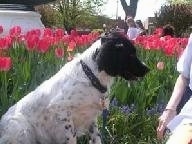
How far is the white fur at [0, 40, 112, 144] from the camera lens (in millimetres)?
4945

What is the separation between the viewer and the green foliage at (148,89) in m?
6.14

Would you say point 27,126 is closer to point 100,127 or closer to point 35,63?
point 100,127

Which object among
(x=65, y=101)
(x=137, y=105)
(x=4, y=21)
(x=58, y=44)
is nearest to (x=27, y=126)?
(x=65, y=101)

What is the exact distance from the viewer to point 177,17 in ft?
96.4

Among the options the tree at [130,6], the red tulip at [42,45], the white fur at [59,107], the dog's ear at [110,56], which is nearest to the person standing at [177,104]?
the dog's ear at [110,56]

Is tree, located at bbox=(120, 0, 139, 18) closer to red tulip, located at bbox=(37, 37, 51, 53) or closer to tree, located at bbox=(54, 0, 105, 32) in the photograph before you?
tree, located at bbox=(54, 0, 105, 32)

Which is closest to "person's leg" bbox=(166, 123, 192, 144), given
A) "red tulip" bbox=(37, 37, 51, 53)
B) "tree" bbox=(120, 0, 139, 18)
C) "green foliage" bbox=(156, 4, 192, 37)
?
"red tulip" bbox=(37, 37, 51, 53)

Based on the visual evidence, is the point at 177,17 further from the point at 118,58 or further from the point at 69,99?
the point at 69,99

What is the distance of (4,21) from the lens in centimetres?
1224

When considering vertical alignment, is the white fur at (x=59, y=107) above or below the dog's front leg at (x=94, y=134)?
above

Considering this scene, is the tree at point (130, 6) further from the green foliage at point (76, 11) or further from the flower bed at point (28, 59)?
the flower bed at point (28, 59)

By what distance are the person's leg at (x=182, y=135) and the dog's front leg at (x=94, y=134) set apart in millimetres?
1775

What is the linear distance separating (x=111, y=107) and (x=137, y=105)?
0.28m

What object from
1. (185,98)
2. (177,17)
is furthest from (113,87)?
(177,17)
